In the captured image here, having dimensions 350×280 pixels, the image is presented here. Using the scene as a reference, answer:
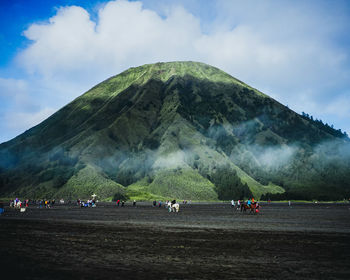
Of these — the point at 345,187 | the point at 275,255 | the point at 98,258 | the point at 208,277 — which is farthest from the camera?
the point at 345,187

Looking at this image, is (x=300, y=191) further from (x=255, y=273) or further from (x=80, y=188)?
(x=255, y=273)

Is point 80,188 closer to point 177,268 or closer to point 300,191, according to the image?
point 300,191

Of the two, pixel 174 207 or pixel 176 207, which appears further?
pixel 174 207

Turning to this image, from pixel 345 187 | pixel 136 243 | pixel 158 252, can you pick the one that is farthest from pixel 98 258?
pixel 345 187

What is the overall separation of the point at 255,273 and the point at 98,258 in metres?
7.03

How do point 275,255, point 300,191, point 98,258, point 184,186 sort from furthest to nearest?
point 300,191
point 184,186
point 275,255
point 98,258

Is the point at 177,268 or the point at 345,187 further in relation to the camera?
the point at 345,187

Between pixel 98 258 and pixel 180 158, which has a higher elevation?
pixel 180 158

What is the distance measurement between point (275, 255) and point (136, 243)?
828 cm

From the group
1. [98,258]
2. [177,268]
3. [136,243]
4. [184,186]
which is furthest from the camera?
[184,186]

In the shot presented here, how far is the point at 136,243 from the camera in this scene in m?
21.5

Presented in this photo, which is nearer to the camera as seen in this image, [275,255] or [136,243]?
A: [275,255]

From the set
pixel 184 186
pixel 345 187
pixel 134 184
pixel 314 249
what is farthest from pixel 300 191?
pixel 314 249

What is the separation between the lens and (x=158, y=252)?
715 inches
